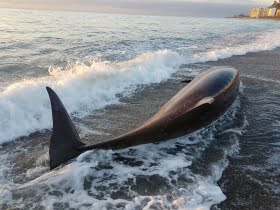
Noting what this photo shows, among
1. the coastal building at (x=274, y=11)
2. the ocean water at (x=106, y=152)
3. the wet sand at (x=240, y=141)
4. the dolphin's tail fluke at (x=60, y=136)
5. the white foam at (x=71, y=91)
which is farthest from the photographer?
the coastal building at (x=274, y=11)

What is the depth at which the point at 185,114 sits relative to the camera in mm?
6688

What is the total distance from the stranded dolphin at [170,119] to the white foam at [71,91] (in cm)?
190

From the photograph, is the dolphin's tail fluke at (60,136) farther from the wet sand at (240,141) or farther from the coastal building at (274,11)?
the coastal building at (274,11)

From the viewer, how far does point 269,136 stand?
294 inches

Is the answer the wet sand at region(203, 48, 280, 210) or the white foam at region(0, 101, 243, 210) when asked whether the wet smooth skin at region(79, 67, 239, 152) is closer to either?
the white foam at region(0, 101, 243, 210)

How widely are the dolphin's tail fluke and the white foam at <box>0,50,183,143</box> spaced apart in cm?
186

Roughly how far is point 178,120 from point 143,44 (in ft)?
58.5

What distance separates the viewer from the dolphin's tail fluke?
5.67 meters

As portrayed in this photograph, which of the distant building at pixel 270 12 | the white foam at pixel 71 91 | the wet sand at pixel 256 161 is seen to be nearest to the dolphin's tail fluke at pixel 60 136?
the white foam at pixel 71 91

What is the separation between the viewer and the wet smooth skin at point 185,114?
6246 millimetres

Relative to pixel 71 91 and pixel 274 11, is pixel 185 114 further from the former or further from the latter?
pixel 274 11

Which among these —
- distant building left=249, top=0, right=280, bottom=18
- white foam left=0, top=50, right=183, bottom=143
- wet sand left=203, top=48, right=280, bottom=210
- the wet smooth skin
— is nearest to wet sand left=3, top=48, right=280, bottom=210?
wet sand left=203, top=48, right=280, bottom=210

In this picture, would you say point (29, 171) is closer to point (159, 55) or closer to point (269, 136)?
point (269, 136)

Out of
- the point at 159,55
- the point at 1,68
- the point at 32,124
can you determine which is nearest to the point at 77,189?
the point at 32,124
